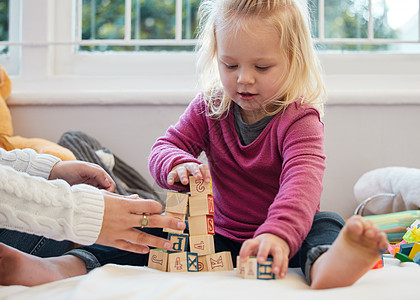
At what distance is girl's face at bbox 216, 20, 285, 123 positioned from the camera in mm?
1056

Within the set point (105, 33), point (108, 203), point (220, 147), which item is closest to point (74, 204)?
point (108, 203)

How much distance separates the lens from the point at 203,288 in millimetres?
744

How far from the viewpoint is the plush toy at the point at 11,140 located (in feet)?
5.07

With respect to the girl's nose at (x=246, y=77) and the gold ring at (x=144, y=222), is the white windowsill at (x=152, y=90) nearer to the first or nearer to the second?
the girl's nose at (x=246, y=77)

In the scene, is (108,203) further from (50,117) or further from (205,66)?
(50,117)

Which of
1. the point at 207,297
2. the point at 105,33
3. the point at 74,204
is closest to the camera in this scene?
the point at 207,297

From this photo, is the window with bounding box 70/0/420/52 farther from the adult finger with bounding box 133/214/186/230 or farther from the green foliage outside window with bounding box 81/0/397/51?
the adult finger with bounding box 133/214/186/230

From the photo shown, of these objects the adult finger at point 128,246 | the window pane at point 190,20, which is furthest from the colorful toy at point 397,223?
the window pane at point 190,20

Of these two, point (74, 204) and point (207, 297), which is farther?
point (74, 204)

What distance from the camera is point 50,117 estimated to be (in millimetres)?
1900

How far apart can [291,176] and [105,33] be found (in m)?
1.72

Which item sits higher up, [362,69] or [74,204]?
[362,69]

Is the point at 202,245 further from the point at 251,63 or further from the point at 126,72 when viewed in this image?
the point at 126,72

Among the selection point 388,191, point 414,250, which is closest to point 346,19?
point 388,191
